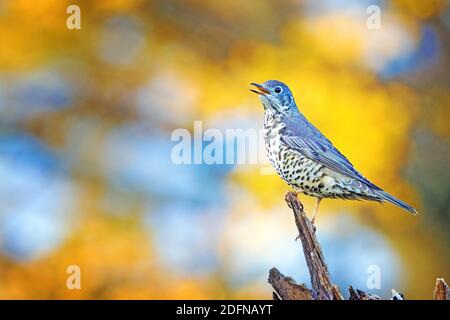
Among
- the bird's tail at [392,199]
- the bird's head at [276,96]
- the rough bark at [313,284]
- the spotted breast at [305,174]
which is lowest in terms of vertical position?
the rough bark at [313,284]

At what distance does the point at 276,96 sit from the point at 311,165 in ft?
1.92

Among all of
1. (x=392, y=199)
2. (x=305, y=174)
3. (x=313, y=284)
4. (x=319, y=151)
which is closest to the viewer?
(x=313, y=284)

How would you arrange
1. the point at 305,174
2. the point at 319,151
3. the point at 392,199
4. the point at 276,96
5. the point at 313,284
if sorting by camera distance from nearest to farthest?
the point at 313,284 < the point at 392,199 < the point at 305,174 < the point at 319,151 < the point at 276,96

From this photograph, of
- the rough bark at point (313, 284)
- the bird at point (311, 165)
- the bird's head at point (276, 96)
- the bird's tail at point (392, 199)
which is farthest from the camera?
the bird's head at point (276, 96)

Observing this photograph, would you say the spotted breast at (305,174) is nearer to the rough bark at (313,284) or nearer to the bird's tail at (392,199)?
the bird's tail at (392,199)

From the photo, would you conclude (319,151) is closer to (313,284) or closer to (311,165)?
(311,165)

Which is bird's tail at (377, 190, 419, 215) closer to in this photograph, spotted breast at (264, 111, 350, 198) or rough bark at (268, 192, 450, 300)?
spotted breast at (264, 111, 350, 198)

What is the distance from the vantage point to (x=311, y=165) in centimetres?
432

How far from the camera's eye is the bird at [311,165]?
4258 mm

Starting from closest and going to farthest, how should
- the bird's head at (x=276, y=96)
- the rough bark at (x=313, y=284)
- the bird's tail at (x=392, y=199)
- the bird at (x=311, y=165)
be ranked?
the rough bark at (x=313, y=284)
the bird's tail at (x=392, y=199)
the bird at (x=311, y=165)
the bird's head at (x=276, y=96)

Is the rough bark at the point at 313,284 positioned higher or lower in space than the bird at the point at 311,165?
lower

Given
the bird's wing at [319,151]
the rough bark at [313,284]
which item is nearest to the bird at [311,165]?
the bird's wing at [319,151]

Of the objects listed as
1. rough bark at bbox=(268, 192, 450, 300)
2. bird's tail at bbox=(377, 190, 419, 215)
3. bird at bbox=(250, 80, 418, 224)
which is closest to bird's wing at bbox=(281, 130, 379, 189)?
bird at bbox=(250, 80, 418, 224)

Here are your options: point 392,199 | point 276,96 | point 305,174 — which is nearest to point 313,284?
point 392,199
